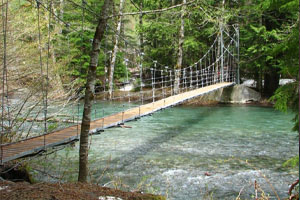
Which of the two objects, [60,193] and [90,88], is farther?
[90,88]

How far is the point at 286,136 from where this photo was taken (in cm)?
611

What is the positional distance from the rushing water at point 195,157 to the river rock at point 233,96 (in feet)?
11.2

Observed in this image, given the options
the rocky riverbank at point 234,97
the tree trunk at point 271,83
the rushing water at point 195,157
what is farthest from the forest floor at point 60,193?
the tree trunk at point 271,83

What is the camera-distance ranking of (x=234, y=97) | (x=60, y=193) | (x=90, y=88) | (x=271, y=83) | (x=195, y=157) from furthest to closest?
(x=271, y=83), (x=234, y=97), (x=195, y=157), (x=90, y=88), (x=60, y=193)

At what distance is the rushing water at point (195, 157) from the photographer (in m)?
3.45

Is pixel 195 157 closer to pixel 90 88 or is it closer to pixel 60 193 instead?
pixel 90 88

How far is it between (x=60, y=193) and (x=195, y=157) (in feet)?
9.84

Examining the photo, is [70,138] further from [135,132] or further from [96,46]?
[135,132]

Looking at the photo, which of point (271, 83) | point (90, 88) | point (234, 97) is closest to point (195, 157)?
point (90, 88)

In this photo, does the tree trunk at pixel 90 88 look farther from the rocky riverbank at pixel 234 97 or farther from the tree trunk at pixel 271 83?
the tree trunk at pixel 271 83

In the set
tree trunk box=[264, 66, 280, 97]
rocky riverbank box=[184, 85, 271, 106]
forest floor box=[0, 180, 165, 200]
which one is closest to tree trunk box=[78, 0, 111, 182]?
forest floor box=[0, 180, 165, 200]

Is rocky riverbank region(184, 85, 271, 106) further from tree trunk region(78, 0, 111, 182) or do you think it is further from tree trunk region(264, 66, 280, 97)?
tree trunk region(78, 0, 111, 182)

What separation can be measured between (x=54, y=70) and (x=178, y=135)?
8.85 ft

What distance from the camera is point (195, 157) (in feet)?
15.1
